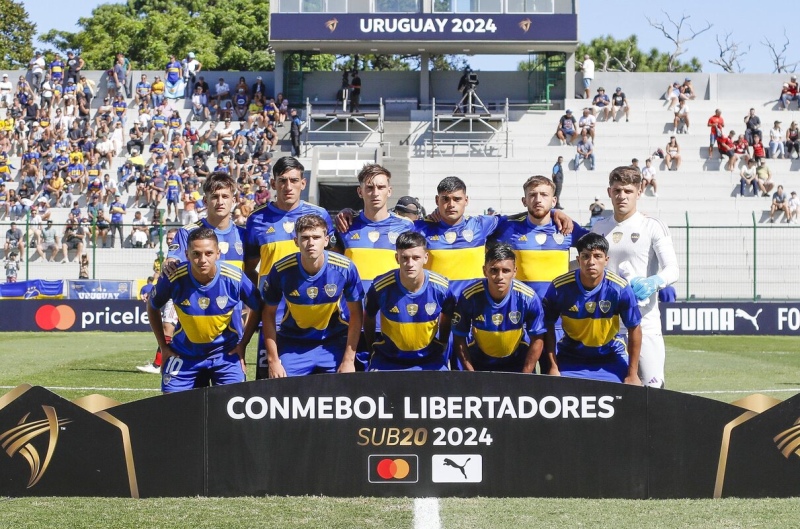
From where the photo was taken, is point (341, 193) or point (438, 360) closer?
point (438, 360)

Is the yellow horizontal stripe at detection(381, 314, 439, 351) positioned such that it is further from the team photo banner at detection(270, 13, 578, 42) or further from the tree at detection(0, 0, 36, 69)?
the tree at detection(0, 0, 36, 69)

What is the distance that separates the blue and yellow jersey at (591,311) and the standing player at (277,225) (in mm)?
1824

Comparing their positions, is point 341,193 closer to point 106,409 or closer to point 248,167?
point 248,167

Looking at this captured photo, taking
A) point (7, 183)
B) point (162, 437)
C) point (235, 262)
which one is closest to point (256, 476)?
point (162, 437)

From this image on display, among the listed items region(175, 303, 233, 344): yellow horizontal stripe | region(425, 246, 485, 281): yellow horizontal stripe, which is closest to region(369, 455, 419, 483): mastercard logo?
region(175, 303, 233, 344): yellow horizontal stripe

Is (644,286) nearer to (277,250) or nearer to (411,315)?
(411,315)

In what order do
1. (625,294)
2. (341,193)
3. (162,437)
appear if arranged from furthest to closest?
1. (341,193)
2. (625,294)
3. (162,437)

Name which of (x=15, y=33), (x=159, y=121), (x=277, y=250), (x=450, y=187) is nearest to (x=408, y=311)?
(x=450, y=187)

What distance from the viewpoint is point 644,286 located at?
777 cm

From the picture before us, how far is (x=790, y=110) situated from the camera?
36.5m

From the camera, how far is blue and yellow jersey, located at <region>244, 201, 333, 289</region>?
852 centimetres

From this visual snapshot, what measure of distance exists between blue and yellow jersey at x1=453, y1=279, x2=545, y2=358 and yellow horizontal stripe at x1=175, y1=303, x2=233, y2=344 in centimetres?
165

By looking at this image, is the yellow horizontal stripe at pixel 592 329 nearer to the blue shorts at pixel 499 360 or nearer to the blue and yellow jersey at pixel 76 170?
the blue shorts at pixel 499 360

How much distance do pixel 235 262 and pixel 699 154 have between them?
28.1 meters
